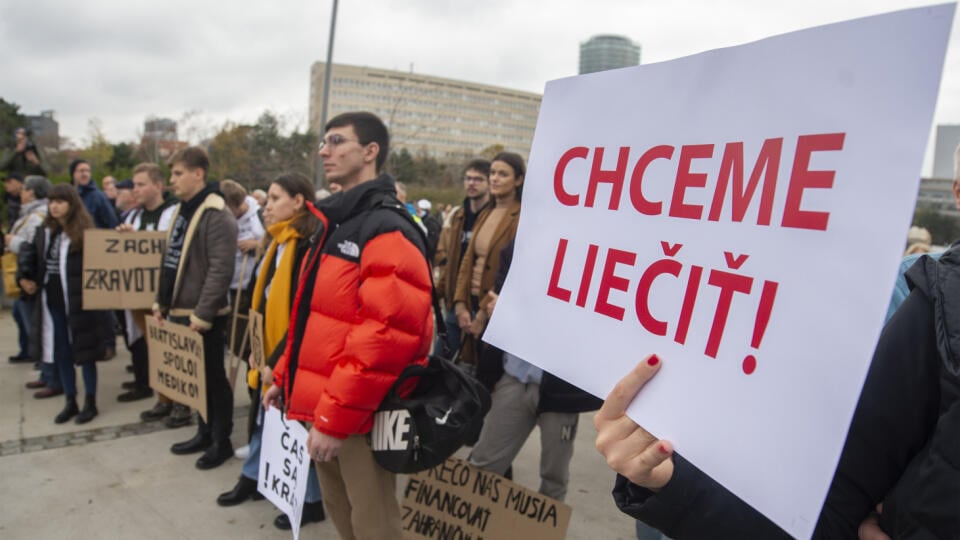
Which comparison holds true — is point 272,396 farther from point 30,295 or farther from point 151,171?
point 30,295

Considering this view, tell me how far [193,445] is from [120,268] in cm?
149

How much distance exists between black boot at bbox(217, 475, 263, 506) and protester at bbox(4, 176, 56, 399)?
2.83 metres

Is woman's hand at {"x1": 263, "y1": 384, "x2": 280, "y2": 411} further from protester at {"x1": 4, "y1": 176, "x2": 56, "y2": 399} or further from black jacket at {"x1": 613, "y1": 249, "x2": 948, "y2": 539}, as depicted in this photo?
protester at {"x1": 4, "y1": 176, "x2": 56, "y2": 399}

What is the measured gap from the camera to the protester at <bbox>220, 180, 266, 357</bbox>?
4191mm

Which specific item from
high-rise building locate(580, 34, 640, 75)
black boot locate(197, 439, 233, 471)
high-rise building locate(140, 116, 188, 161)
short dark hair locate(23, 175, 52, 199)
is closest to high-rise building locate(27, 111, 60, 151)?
high-rise building locate(140, 116, 188, 161)

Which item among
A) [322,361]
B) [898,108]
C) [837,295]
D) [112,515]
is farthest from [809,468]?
[112,515]

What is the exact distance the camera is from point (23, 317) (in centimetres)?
620

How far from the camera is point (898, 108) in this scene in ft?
2.42

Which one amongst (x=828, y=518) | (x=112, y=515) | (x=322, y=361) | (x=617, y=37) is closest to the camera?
(x=828, y=518)

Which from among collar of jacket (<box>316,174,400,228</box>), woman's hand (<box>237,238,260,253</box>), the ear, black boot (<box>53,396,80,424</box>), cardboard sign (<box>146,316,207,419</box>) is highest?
the ear

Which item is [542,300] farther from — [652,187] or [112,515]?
[112,515]

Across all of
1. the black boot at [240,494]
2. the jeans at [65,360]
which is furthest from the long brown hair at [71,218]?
the black boot at [240,494]

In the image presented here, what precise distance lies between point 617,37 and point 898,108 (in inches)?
3986

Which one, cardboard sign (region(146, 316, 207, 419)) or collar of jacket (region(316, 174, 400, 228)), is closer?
collar of jacket (region(316, 174, 400, 228))
